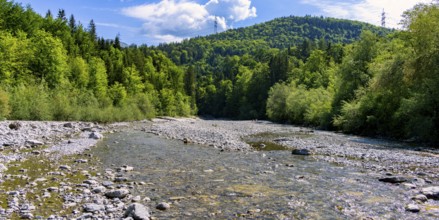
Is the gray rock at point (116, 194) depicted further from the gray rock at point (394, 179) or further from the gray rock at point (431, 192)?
the gray rock at point (394, 179)

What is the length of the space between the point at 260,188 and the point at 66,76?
58770 mm

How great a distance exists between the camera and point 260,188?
12.4 meters

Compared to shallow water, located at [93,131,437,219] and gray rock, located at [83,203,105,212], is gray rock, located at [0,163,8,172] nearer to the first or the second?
shallow water, located at [93,131,437,219]

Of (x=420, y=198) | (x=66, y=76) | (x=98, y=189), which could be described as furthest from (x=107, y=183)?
(x=66, y=76)

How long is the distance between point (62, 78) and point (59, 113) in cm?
1512

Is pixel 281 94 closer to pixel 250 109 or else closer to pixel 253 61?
pixel 250 109

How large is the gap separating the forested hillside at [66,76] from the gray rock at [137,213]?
97.9 ft

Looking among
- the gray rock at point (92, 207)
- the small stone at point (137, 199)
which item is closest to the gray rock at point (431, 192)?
the small stone at point (137, 199)

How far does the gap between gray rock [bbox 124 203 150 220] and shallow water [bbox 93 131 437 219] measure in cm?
41

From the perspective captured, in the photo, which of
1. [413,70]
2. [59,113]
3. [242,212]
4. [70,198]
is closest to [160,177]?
[70,198]

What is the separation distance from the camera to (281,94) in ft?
267

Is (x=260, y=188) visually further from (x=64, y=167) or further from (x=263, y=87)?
(x=263, y=87)

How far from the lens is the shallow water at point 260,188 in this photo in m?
9.69

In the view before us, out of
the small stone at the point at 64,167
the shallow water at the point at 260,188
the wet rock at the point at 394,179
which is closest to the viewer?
the shallow water at the point at 260,188
